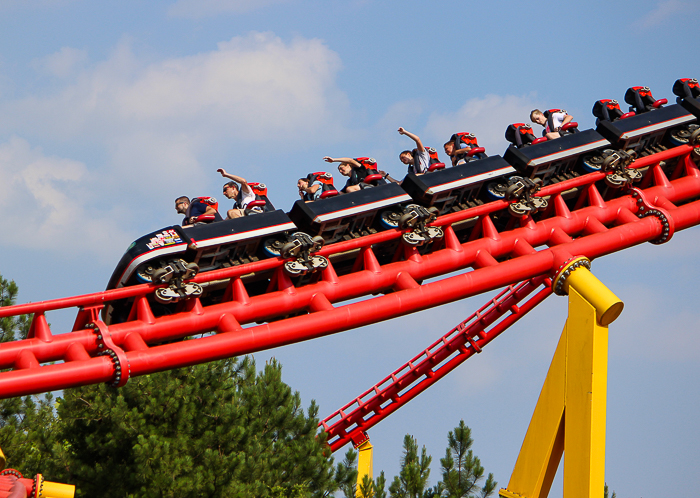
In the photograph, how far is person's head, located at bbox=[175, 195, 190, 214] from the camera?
888cm

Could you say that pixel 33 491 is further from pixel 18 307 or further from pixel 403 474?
pixel 403 474

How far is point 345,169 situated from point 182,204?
5.72 feet

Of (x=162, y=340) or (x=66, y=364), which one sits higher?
(x=162, y=340)

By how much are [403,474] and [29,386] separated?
140 inches

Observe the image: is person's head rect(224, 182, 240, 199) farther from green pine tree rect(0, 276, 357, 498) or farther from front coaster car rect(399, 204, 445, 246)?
green pine tree rect(0, 276, 357, 498)

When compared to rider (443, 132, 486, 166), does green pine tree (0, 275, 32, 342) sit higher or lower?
higher

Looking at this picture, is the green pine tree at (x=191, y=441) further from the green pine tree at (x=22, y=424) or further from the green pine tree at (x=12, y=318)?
the green pine tree at (x=12, y=318)

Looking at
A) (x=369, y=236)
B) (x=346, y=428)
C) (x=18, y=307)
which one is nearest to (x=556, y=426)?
(x=369, y=236)

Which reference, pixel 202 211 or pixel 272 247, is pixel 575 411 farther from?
pixel 202 211

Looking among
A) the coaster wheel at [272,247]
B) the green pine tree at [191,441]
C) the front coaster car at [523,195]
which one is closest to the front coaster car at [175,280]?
the coaster wheel at [272,247]

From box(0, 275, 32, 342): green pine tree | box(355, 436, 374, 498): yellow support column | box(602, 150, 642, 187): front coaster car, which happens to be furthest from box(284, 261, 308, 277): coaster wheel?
box(0, 275, 32, 342): green pine tree

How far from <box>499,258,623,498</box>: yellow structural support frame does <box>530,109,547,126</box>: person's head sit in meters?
3.06

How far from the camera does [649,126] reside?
9.52m

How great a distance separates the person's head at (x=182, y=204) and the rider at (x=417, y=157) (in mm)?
2425
